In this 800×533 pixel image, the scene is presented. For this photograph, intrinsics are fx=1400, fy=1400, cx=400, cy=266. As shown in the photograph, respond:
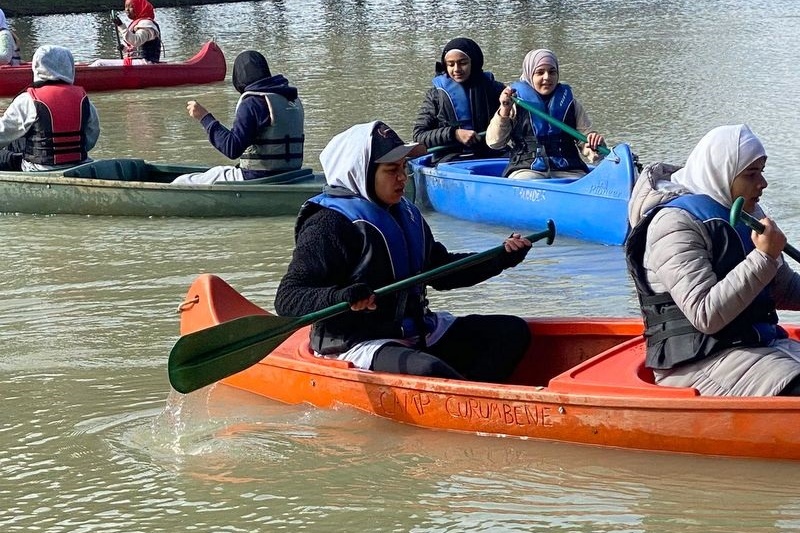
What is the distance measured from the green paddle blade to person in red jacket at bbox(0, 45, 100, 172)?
464cm

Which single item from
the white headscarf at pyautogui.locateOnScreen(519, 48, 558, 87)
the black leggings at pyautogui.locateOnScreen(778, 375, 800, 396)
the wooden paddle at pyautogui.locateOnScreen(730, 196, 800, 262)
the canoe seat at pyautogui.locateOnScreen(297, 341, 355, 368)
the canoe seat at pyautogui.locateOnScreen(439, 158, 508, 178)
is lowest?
the canoe seat at pyautogui.locateOnScreen(297, 341, 355, 368)

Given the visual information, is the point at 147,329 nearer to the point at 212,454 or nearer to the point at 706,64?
the point at 212,454

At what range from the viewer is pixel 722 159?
423 centimetres

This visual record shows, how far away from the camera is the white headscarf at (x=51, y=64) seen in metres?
9.20

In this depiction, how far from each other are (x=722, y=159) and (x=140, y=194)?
5754 millimetres

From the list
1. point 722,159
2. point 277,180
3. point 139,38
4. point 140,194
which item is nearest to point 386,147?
point 722,159

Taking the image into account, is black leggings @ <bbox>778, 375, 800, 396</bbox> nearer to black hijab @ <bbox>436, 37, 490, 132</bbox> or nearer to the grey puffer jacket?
the grey puffer jacket

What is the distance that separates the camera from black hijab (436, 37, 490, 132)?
924 cm

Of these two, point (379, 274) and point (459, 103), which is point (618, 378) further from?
point (459, 103)

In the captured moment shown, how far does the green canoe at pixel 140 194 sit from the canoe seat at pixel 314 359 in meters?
3.80

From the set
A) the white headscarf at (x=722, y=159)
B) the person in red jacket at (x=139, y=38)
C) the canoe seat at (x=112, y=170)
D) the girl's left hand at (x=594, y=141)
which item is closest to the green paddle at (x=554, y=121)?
the girl's left hand at (x=594, y=141)

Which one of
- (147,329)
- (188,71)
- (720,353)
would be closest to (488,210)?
(147,329)

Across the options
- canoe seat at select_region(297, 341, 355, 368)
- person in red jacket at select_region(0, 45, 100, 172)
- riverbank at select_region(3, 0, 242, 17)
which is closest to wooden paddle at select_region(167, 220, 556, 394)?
canoe seat at select_region(297, 341, 355, 368)

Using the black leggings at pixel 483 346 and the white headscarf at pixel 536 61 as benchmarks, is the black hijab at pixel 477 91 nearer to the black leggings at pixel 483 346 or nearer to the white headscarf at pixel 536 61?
the white headscarf at pixel 536 61
